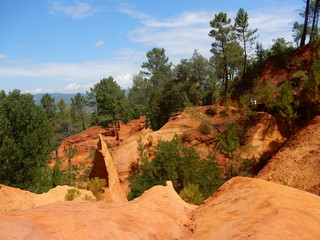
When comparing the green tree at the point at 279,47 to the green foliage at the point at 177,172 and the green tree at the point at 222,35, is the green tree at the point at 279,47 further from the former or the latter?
the green foliage at the point at 177,172

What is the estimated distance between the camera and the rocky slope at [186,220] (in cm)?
366

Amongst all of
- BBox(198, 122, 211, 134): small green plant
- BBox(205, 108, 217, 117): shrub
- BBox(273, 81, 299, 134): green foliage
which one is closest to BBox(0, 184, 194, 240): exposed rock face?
BBox(273, 81, 299, 134): green foliage

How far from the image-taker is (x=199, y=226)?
5.23 m

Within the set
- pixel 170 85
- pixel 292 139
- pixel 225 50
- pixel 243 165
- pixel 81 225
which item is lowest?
pixel 243 165

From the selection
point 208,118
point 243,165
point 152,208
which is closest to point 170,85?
point 208,118

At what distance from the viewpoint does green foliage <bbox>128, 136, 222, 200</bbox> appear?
45.9ft

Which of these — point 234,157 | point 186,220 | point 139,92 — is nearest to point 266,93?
point 234,157

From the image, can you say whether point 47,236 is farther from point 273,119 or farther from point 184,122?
point 184,122

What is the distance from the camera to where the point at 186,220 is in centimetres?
591

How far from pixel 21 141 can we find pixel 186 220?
1384 centimetres

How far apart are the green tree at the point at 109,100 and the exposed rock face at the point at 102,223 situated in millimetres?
40011

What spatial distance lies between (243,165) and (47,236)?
14.2 m

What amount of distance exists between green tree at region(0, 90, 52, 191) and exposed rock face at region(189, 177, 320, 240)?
13174mm

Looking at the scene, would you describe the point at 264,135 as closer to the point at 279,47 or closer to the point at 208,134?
the point at 208,134
